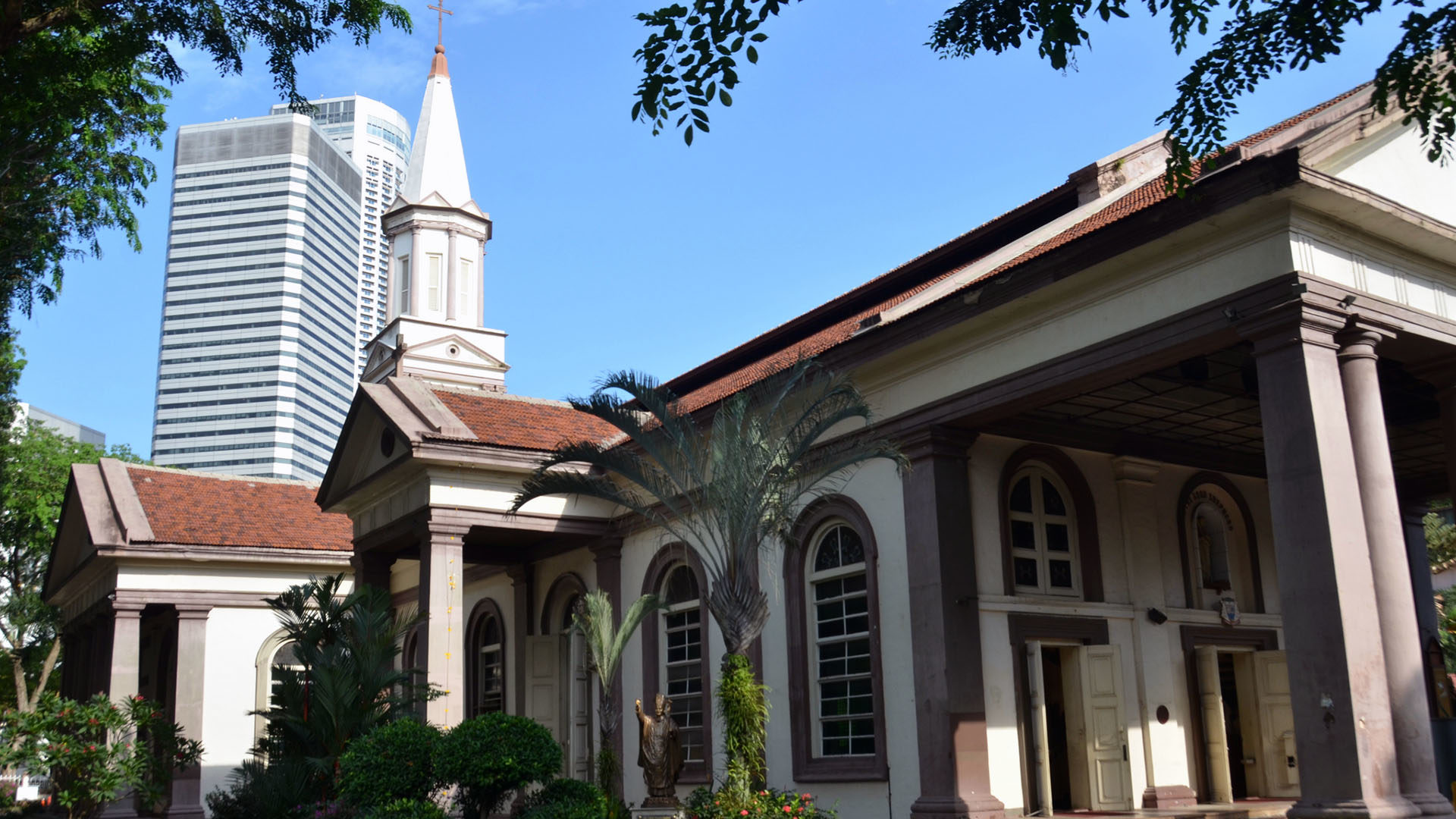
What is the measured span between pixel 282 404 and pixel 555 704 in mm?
155680

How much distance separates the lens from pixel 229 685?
28.5m

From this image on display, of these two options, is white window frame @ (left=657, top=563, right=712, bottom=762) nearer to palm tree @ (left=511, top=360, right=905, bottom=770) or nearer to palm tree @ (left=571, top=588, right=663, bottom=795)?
palm tree @ (left=571, top=588, right=663, bottom=795)

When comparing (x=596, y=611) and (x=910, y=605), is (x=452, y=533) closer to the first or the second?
(x=596, y=611)

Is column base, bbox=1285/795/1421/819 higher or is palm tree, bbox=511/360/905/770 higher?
palm tree, bbox=511/360/905/770

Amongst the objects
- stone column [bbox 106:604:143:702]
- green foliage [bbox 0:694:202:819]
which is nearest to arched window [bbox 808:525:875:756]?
green foliage [bbox 0:694:202:819]

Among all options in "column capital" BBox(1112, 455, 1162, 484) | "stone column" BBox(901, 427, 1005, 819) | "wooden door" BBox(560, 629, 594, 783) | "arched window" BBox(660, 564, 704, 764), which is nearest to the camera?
"stone column" BBox(901, 427, 1005, 819)

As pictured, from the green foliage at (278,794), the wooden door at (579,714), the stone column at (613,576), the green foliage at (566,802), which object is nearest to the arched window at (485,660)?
the wooden door at (579,714)

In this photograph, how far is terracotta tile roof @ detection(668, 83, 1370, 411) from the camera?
14352 millimetres

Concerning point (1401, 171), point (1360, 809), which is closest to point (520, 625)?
point (1360, 809)

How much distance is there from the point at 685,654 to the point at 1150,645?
7167 millimetres

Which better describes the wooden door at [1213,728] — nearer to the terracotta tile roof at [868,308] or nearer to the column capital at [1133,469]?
the column capital at [1133,469]

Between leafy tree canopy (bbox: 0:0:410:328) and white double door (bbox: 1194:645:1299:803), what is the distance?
13.5m

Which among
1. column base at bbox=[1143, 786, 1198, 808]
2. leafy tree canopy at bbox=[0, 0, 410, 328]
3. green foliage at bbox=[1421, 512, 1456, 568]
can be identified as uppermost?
leafy tree canopy at bbox=[0, 0, 410, 328]

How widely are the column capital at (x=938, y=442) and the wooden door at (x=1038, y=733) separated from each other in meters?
2.63
